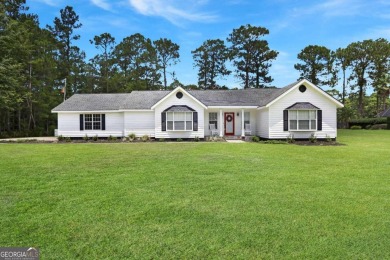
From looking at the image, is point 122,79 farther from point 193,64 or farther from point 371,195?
point 371,195

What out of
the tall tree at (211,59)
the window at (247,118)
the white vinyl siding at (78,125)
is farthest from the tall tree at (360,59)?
the white vinyl siding at (78,125)

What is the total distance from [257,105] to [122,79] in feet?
83.1

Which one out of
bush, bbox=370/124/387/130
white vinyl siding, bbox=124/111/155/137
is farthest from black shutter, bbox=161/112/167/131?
bush, bbox=370/124/387/130

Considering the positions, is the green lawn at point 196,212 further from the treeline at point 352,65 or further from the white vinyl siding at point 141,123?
the treeline at point 352,65

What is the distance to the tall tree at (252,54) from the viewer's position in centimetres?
4428

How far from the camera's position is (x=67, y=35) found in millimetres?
43625

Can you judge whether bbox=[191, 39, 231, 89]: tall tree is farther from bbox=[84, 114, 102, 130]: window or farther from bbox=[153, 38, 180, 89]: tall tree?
bbox=[84, 114, 102, 130]: window

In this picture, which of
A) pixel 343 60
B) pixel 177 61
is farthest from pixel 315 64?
pixel 177 61

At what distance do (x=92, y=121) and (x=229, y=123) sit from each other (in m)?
11.6

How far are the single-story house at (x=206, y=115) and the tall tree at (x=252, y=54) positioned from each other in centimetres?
2063

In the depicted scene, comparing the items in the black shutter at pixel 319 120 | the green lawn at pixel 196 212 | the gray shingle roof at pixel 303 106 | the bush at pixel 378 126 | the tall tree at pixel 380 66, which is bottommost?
the green lawn at pixel 196 212

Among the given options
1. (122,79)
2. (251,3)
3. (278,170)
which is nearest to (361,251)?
(278,170)

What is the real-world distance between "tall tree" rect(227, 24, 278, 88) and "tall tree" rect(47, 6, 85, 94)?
24.7 m

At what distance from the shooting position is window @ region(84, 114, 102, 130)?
23672 mm
